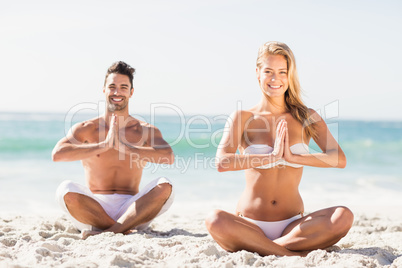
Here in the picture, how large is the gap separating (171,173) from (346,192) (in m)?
5.09

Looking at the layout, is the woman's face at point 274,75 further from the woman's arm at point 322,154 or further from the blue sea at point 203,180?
the blue sea at point 203,180

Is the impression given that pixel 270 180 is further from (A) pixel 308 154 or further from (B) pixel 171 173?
(B) pixel 171 173

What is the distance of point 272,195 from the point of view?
3.84 metres

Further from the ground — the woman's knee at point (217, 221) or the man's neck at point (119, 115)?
the man's neck at point (119, 115)

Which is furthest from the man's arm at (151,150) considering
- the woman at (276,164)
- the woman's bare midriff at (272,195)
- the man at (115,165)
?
the woman's bare midriff at (272,195)

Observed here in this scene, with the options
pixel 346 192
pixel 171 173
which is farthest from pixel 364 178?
pixel 171 173

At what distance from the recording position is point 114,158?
5082mm

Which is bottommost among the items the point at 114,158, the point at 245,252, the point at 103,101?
the point at 245,252

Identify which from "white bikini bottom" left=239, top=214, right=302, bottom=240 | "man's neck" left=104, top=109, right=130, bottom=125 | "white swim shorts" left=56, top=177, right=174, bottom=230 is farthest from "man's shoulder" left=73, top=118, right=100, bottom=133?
"white bikini bottom" left=239, top=214, right=302, bottom=240

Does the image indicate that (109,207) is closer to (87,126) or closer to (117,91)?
(87,126)

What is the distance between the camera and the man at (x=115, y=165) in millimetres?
4645

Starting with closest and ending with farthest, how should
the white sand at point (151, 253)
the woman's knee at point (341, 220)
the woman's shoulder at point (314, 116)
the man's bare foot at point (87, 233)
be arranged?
the white sand at point (151, 253) → the woman's knee at point (341, 220) → the woman's shoulder at point (314, 116) → the man's bare foot at point (87, 233)

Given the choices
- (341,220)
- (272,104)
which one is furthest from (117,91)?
(341,220)

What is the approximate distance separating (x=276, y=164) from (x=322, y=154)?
41 cm
